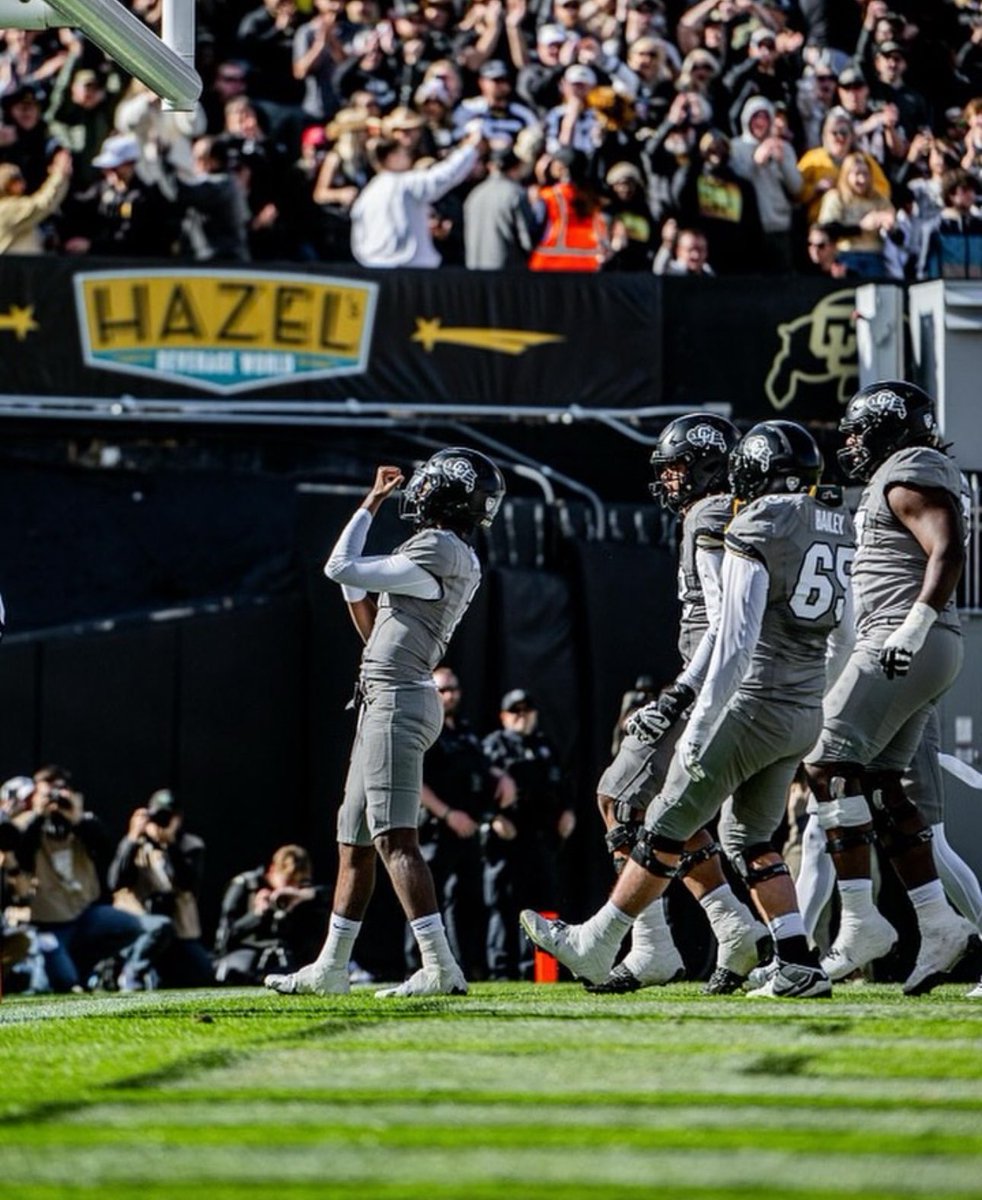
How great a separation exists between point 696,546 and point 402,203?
7.08m

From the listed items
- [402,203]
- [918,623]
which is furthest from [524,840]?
[918,623]

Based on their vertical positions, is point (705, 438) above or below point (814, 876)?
above

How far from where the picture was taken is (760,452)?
27.2 feet

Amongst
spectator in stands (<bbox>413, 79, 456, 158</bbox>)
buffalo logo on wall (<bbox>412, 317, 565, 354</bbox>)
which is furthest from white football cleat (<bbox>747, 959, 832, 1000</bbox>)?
spectator in stands (<bbox>413, 79, 456, 158</bbox>)

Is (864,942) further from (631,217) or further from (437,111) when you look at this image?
(437,111)

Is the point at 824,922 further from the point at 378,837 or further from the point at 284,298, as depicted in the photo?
the point at 284,298

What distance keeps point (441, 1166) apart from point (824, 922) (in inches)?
276

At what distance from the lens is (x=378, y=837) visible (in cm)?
860

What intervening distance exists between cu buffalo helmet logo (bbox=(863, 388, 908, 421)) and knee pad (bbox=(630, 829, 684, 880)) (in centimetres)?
173

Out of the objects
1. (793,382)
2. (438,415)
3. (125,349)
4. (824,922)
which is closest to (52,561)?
(125,349)

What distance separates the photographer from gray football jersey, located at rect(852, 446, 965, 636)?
27.7 feet

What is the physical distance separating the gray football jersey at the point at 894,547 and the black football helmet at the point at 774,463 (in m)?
0.31

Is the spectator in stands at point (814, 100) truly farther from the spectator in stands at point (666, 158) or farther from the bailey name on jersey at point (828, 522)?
the bailey name on jersey at point (828, 522)

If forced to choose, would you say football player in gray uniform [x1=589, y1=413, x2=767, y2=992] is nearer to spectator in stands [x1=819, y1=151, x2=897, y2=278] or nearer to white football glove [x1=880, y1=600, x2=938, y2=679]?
white football glove [x1=880, y1=600, x2=938, y2=679]
